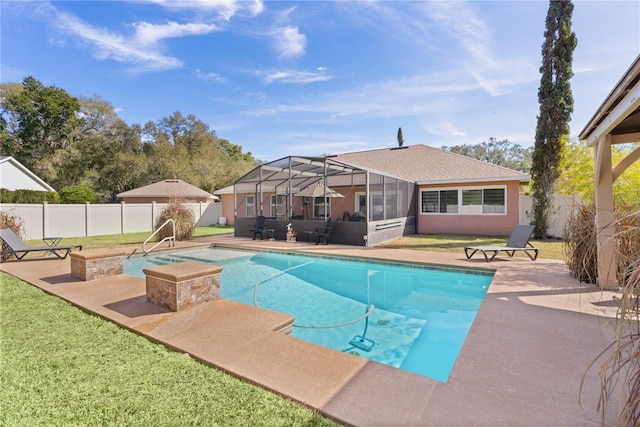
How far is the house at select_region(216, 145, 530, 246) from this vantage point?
13070 mm

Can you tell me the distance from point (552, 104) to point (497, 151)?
144 feet

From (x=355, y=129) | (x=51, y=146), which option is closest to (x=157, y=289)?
(x=355, y=129)

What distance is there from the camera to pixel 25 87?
3006 centimetres

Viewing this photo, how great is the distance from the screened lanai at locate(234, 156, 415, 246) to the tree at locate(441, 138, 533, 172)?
1602 inches

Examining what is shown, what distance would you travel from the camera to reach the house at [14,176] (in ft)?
71.6

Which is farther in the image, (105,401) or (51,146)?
(51,146)

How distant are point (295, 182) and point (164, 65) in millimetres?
11518

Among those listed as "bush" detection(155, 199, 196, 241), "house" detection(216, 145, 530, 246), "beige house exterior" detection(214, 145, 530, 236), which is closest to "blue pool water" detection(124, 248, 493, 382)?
"bush" detection(155, 199, 196, 241)

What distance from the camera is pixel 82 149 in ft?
101

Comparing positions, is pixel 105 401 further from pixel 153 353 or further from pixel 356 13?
pixel 356 13

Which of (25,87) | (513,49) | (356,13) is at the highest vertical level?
(25,87)

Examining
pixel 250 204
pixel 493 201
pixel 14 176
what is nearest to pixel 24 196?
pixel 14 176

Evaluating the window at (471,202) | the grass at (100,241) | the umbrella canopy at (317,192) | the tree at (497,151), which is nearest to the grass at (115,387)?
the grass at (100,241)

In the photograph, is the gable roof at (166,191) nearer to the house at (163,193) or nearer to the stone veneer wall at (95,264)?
the house at (163,193)
